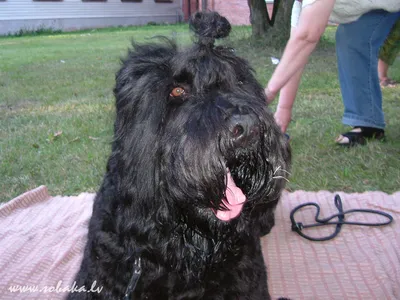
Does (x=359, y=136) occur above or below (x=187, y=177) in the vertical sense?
below

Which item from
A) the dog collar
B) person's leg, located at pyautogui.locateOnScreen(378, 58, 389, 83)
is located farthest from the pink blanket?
person's leg, located at pyautogui.locateOnScreen(378, 58, 389, 83)

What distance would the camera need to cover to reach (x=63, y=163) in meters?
4.76

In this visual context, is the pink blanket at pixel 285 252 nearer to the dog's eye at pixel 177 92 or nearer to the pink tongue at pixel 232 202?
the pink tongue at pixel 232 202

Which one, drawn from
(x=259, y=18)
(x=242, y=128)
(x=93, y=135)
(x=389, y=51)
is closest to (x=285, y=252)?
(x=242, y=128)

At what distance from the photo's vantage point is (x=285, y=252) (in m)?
3.14

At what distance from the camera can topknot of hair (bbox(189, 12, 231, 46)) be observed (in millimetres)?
2133

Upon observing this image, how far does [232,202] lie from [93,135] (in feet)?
13.0

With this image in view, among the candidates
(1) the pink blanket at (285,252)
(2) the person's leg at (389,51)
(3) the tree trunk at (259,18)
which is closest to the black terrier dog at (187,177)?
(1) the pink blanket at (285,252)

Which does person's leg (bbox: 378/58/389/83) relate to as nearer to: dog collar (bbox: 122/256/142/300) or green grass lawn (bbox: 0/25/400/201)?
green grass lawn (bbox: 0/25/400/201)

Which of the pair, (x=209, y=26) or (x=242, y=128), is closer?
(x=242, y=128)

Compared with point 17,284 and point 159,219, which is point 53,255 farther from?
point 159,219

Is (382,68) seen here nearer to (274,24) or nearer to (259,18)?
(274,24)

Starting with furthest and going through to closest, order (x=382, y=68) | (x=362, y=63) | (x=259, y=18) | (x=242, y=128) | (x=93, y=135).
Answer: (x=259, y=18)
(x=382, y=68)
(x=93, y=135)
(x=362, y=63)
(x=242, y=128)

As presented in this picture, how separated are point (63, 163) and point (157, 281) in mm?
2997
